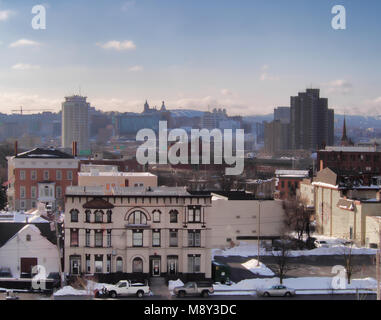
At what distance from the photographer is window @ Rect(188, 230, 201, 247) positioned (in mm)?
12656

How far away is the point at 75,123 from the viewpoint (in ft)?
381

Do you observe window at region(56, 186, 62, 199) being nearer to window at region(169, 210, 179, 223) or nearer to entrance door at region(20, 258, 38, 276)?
entrance door at region(20, 258, 38, 276)

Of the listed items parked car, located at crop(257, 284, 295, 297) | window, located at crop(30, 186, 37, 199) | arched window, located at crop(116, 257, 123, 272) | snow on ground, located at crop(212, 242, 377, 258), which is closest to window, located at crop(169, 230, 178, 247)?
arched window, located at crop(116, 257, 123, 272)

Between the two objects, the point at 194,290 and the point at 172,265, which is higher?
the point at 172,265

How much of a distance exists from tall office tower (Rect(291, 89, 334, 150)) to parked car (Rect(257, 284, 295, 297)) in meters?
92.0

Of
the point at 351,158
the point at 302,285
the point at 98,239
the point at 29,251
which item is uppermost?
the point at 351,158

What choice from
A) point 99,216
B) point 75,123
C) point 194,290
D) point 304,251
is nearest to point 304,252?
point 304,251

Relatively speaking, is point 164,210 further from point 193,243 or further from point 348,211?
point 348,211

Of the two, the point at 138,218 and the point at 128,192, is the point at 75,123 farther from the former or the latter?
the point at 138,218

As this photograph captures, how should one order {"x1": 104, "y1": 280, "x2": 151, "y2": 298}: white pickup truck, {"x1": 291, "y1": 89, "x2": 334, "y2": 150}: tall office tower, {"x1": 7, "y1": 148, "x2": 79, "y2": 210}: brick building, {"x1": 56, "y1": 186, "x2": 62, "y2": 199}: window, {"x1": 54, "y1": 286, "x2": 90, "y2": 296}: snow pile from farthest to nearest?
{"x1": 291, "y1": 89, "x2": 334, "y2": 150}: tall office tower → {"x1": 56, "y1": 186, "x2": 62, "y2": 199}: window → {"x1": 7, "y1": 148, "x2": 79, "y2": 210}: brick building → {"x1": 54, "y1": 286, "x2": 90, "y2": 296}: snow pile → {"x1": 104, "y1": 280, "x2": 151, "y2": 298}: white pickup truck

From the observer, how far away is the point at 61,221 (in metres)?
14.6

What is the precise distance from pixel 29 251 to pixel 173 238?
3.30 metres

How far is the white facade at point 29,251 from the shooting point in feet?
41.2
